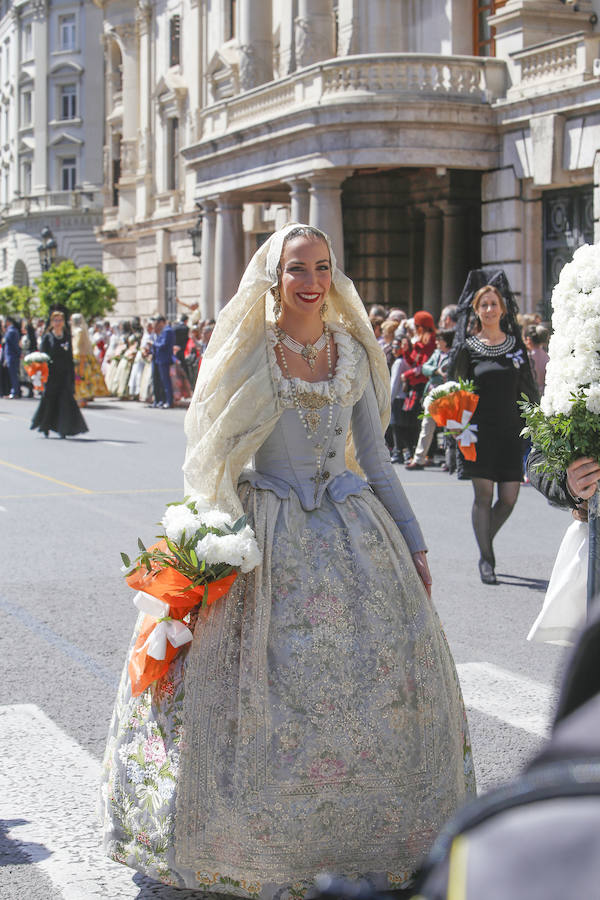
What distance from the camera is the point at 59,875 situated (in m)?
3.98

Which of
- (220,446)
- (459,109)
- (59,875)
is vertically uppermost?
(459,109)

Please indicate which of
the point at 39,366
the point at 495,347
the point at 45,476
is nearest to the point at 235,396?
the point at 495,347

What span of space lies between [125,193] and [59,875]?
153 feet

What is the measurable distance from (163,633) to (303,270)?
119cm

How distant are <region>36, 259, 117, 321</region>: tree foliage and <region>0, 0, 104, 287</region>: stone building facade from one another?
16776 mm

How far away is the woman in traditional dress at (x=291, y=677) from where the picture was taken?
11.7ft

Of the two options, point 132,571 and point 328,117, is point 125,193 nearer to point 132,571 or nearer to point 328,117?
point 328,117

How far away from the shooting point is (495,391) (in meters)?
9.07

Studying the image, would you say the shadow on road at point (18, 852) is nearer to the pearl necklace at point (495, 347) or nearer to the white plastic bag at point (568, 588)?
the white plastic bag at point (568, 588)

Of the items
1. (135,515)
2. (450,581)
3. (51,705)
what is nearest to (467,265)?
(135,515)

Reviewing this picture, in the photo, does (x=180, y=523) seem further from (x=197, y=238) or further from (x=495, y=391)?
(x=197, y=238)

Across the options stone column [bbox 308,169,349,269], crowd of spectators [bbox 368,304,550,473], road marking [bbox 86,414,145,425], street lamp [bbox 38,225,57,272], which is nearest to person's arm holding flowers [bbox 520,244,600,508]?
crowd of spectators [bbox 368,304,550,473]

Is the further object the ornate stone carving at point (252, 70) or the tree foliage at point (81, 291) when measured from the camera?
the tree foliage at point (81, 291)

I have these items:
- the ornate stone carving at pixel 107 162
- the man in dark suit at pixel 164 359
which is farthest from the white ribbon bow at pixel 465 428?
the ornate stone carving at pixel 107 162
